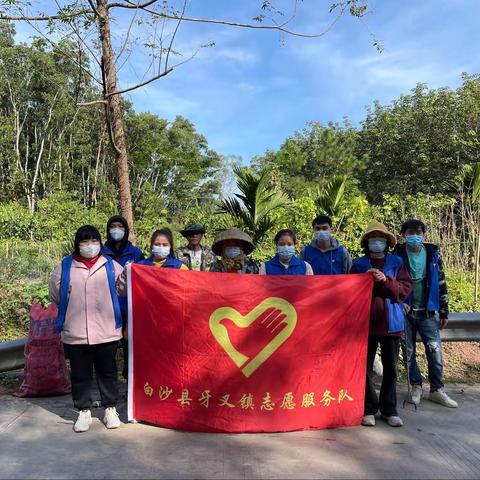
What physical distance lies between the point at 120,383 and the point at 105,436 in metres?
1.33

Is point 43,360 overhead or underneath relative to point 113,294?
underneath

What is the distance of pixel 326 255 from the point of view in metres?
4.62

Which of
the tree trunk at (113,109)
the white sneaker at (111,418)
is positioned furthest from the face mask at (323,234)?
the tree trunk at (113,109)

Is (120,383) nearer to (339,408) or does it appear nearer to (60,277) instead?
(60,277)

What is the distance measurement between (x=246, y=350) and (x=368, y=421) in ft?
3.85

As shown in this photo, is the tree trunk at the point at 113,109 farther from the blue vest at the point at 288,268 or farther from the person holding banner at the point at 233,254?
the blue vest at the point at 288,268

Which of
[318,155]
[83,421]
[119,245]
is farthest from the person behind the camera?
[318,155]

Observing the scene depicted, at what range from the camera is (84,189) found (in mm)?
42125

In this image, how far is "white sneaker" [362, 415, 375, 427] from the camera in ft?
12.8

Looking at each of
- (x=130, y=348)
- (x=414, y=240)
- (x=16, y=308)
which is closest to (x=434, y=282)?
(x=414, y=240)

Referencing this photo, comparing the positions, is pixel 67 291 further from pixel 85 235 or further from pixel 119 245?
pixel 119 245

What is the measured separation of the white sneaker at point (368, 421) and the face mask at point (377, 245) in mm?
1393

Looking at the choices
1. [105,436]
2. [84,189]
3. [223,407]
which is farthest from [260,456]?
[84,189]

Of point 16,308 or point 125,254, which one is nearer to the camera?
point 125,254
